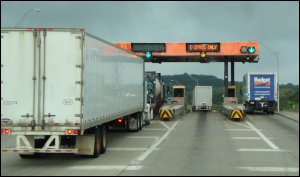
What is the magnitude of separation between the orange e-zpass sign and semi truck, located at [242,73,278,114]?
3.61 meters

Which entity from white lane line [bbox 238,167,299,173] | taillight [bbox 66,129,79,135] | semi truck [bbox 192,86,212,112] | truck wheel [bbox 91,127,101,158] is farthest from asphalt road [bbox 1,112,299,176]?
semi truck [bbox 192,86,212,112]

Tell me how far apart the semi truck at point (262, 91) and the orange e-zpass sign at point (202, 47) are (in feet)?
11.9

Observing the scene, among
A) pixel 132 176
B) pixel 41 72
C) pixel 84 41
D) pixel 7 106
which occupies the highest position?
pixel 84 41

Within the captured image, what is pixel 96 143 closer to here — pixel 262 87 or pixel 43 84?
pixel 43 84

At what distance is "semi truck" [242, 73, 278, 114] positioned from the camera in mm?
42438

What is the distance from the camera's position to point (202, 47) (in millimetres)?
42719

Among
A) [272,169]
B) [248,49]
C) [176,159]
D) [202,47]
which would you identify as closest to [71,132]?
[176,159]

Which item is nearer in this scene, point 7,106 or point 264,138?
point 7,106

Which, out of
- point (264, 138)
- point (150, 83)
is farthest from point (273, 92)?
point (264, 138)

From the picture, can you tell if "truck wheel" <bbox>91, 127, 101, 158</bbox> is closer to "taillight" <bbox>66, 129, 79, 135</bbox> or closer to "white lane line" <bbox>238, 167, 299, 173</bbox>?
"taillight" <bbox>66, 129, 79, 135</bbox>

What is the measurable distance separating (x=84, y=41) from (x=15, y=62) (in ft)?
5.83

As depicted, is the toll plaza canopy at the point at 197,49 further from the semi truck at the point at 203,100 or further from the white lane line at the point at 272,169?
the white lane line at the point at 272,169

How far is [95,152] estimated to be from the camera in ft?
46.7

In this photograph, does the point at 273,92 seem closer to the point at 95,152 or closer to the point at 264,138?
the point at 264,138
